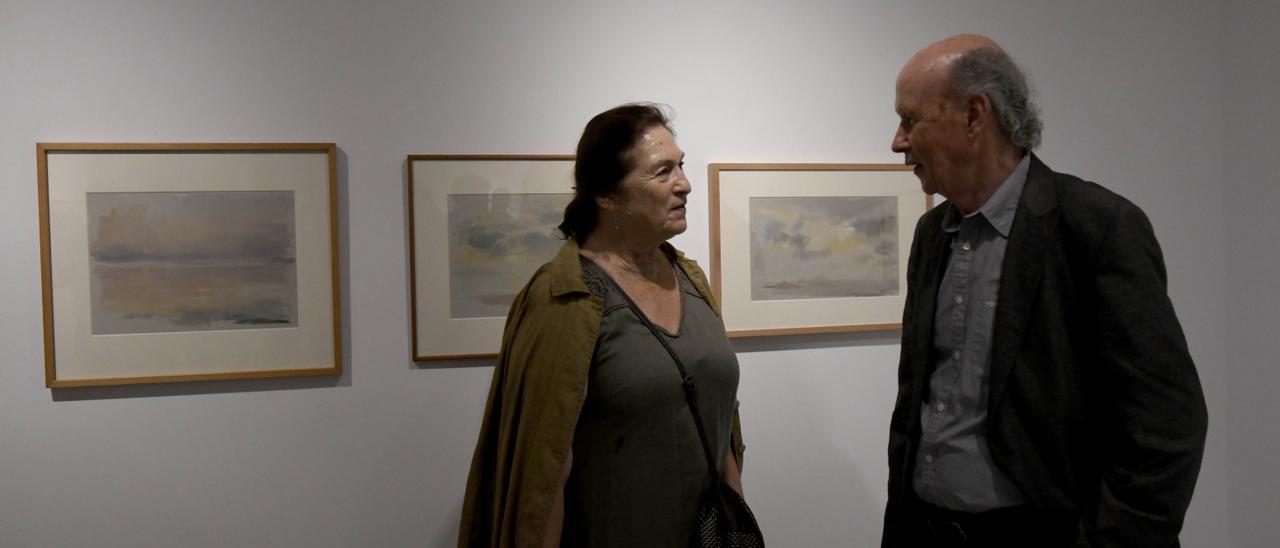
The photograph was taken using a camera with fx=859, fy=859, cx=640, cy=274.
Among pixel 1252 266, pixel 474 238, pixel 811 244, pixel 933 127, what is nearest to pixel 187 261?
pixel 474 238

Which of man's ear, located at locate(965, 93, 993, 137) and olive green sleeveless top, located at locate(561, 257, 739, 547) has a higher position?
man's ear, located at locate(965, 93, 993, 137)

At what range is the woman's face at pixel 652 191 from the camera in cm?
194

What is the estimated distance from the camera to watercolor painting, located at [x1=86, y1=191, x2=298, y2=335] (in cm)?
216

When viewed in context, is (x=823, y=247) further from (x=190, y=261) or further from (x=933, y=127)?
(x=190, y=261)

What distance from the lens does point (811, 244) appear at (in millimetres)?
2586

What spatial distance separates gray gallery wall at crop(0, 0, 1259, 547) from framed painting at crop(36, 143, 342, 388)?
0.05m

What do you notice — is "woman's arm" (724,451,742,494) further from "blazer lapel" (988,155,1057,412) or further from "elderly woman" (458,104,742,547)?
"blazer lapel" (988,155,1057,412)

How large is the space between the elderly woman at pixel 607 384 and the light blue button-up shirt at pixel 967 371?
51cm

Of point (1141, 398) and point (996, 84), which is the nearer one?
point (1141, 398)

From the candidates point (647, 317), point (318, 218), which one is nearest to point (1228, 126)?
point (647, 317)

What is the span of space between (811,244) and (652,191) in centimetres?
82

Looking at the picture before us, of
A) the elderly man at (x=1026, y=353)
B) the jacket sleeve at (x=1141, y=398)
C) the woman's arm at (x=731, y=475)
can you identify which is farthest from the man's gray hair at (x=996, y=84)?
the woman's arm at (x=731, y=475)

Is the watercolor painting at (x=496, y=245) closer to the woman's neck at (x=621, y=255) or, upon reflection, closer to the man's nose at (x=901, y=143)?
the woman's neck at (x=621, y=255)

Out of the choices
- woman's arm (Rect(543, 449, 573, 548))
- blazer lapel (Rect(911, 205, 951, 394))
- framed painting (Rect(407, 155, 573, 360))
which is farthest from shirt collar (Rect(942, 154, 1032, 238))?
framed painting (Rect(407, 155, 573, 360))
